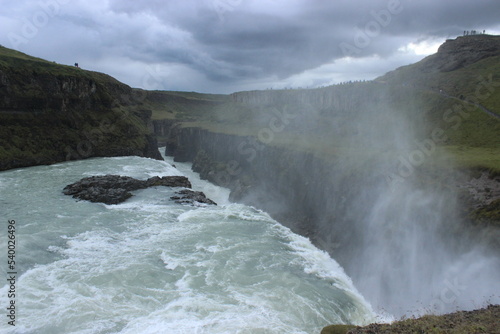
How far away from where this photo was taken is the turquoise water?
46.9 ft

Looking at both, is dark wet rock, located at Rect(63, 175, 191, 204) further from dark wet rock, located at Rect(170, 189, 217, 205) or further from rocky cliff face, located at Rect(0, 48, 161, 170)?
rocky cliff face, located at Rect(0, 48, 161, 170)

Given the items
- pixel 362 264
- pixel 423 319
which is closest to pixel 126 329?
pixel 423 319

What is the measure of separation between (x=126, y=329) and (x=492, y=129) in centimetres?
3887

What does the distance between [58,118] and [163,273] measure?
46180mm

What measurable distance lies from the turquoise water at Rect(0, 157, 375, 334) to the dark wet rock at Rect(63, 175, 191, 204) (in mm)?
1317

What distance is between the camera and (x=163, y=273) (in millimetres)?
18672

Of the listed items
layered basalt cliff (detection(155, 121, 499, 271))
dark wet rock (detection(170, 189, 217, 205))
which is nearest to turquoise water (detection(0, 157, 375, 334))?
dark wet rock (detection(170, 189, 217, 205))

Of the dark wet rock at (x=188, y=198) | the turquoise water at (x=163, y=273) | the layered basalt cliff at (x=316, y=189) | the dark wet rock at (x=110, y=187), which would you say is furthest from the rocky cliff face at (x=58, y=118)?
the dark wet rock at (x=188, y=198)

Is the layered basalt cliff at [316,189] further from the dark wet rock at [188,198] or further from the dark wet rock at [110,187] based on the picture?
the dark wet rock at [110,187]

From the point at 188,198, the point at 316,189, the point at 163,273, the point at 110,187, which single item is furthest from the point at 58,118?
the point at 163,273

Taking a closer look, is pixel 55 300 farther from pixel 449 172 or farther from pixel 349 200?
pixel 449 172

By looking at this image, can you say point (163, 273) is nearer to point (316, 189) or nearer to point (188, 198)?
point (188, 198)

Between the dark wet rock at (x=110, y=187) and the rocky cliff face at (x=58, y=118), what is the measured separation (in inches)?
659

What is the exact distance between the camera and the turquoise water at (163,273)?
1428 cm
